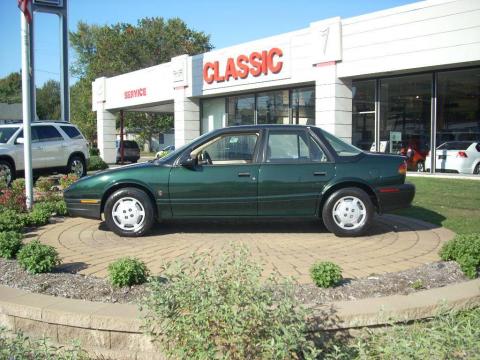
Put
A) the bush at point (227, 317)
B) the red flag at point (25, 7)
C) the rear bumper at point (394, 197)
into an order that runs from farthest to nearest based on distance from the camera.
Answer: the red flag at point (25, 7)
the rear bumper at point (394, 197)
the bush at point (227, 317)

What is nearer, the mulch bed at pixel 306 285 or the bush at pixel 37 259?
the mulch bed at pixel 306 285

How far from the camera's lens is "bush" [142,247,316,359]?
2.76 meters

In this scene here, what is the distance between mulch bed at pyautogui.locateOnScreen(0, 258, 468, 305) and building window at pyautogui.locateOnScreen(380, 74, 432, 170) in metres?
A: 12.6

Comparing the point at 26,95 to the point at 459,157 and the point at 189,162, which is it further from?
the point at 459,157

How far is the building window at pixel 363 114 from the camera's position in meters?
17.2

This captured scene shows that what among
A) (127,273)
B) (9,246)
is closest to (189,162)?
(9,246)

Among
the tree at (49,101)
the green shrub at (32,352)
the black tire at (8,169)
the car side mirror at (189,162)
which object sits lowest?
the green shrub at (32,352)

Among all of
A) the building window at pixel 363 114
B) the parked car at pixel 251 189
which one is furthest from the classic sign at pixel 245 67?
the parked car at pixel 251 189

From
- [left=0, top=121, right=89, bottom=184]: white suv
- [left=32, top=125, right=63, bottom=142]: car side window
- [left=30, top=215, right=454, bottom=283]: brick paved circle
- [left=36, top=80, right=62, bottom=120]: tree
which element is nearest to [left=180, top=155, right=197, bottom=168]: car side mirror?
[left=30, top=215, right=454, bottom=283]: brick paved circle

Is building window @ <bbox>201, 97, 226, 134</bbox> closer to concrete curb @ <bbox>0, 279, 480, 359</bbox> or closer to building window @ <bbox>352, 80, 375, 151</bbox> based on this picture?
building window @ <bbox>352, 80, 375, 151</bbox>

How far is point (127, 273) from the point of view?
4078mm

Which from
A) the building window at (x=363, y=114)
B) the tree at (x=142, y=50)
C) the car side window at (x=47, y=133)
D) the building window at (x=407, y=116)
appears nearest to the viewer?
the car side window at (x=47, y=133)

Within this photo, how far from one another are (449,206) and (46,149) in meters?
11.6

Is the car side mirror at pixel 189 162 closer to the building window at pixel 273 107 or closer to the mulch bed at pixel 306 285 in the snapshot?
the mulch bed at pixel 306 285
